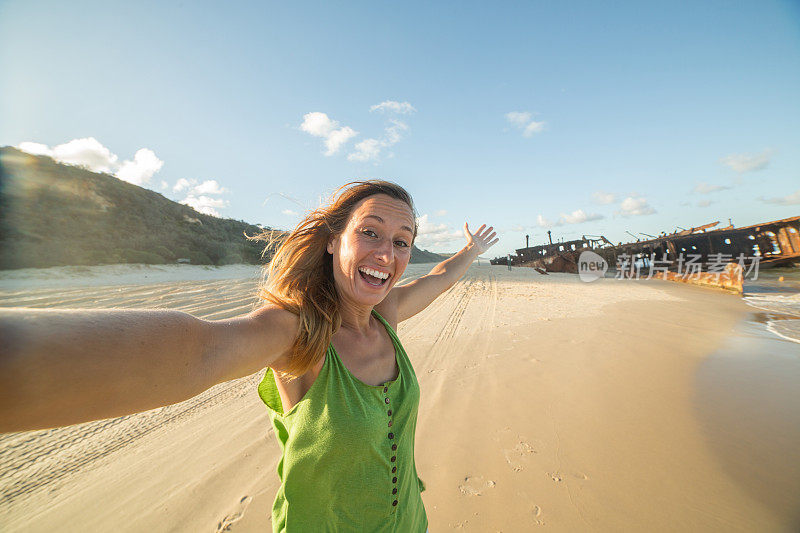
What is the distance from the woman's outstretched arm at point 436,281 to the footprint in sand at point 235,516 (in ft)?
5.79

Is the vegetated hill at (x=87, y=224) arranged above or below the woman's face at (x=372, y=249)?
above

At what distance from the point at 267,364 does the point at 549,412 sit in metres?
3.44

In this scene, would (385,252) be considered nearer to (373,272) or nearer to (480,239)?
(373,272)

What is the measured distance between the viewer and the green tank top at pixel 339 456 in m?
1.20

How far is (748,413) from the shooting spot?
3438mm

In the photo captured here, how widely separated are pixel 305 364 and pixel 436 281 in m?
1.58

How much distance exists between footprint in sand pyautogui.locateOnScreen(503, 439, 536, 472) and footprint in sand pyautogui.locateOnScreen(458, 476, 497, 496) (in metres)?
0.31

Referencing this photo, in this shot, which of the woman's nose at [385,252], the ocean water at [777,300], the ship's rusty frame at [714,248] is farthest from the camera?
the ship's rusty frame at [714,248]

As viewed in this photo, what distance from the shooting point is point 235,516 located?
2146mm

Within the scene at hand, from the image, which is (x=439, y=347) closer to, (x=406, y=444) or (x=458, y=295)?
(x=406, y=444)

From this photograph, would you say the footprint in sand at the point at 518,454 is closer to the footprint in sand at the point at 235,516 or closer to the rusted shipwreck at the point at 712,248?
the footprint in sand at the point at 235,516

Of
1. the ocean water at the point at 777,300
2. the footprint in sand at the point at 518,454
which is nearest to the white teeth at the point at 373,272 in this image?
the footprint in sand at the point at 518,454

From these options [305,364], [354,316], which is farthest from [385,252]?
[305,364]

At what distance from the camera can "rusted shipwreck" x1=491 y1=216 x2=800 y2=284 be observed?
15.6 metres
